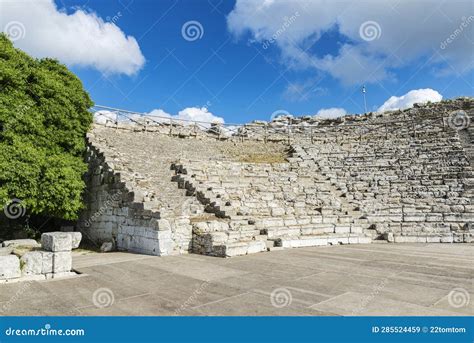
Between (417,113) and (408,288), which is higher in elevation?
(417,113)

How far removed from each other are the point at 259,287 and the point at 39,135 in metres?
10.1

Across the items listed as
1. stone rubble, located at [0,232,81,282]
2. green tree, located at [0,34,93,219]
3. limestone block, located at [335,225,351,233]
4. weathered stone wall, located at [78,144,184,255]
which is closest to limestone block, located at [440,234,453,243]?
limestone block, located at [335,225,351,233]

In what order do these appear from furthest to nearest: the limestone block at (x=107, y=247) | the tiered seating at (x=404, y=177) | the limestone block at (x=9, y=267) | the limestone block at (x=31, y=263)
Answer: the tiered seating at (x=404, y=177)
the limestone block at (x=107, y=247)
the limestone block at (x=31, y=263)
the limestone block at (x=9, y=267)

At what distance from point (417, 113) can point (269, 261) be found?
821 inches

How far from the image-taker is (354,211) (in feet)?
47.8

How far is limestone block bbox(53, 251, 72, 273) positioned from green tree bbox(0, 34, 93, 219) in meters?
4.37

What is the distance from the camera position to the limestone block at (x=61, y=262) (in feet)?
24.5

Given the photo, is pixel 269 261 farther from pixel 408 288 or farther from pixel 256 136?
pixel 256 136

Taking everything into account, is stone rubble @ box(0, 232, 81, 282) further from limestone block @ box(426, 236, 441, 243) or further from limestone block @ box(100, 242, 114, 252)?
limestone block @ box(426, 236, 441, 243)

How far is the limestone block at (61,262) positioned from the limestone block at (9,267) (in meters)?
0.68

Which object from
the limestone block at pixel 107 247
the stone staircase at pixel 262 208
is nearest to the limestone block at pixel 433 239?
the stone staircase at pixel 262 208

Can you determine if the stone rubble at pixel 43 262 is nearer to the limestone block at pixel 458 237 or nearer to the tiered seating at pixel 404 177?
the tiered seating at pixel 404 177

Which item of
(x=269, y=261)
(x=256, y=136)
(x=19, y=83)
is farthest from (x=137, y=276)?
(x=256, y=136)

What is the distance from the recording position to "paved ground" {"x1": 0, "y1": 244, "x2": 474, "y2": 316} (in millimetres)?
5137
